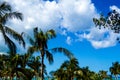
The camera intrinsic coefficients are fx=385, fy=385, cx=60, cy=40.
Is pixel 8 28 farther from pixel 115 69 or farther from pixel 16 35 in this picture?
pixel 115 69

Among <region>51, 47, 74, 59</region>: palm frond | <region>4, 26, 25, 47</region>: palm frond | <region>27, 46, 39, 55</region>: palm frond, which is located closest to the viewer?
<region>4, 26, 25, 47</region>: palm frond

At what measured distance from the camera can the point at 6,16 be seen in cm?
3012

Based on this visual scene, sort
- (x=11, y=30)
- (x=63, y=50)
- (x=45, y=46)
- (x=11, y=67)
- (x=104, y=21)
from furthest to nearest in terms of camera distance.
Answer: (x=11, y=67), (x=45, y=46), (x=63, y=50), (x=11, y=30), (x=104, y=21)

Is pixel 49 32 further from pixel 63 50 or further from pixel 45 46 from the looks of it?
pixel 63 50

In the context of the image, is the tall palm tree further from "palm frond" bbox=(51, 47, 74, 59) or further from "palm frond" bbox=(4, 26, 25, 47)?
"palm frond" bbox=(4, 26, 25, 47)

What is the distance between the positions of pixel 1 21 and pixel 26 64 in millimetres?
28225

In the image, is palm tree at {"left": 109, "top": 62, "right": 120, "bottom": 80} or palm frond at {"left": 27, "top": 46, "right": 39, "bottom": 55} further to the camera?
palm tree at {"left": 109, "top": 62, "right": 120, "bottom": 80}

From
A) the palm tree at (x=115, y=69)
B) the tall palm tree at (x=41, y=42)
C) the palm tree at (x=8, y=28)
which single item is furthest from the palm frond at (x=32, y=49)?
the palm tree at (x=115, y=69)

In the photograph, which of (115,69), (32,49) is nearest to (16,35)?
(32,49)

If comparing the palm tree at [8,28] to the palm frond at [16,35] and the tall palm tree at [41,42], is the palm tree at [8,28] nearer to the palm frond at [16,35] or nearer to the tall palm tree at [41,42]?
the palm frond at [16,35]

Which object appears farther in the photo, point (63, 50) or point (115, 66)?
point (115, 66)

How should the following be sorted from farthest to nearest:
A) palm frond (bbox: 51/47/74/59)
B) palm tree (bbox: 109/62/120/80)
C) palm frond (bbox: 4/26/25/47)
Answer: palm tree (bbox: 109/62/120/80), palm frond (bbox: 51/47/74/59), palm frond (bbox: 4/26/25/47)

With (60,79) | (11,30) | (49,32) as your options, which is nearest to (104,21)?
(11,30)

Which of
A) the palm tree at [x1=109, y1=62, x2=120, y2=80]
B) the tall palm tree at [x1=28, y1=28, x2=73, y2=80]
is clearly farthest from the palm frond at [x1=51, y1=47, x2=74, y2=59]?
the palm tree at [x1=109, y1=62, x2=120, y2=80]
